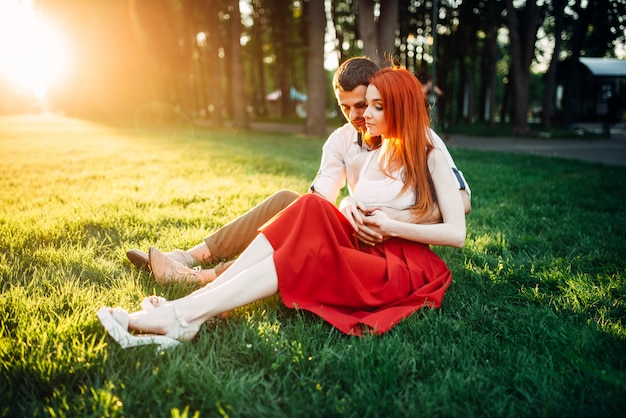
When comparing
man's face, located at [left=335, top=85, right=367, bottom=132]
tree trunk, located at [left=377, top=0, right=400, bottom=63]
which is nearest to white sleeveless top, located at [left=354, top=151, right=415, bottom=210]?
man's face, located at [left=335, top=85, right=367, bottom=132]

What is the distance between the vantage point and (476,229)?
15.9ft

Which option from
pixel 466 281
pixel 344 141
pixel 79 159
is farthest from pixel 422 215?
pixel 79 159

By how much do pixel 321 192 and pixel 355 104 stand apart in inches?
33.0

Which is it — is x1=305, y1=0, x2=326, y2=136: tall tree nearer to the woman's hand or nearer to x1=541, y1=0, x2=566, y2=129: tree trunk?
x1=541, y1=0, x2=566, y2=129: tree trunk

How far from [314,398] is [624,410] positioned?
4.34 feet

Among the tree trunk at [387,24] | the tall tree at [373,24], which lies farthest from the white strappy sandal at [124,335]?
the tree trunk at [387,24]

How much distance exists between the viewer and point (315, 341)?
2344 mm

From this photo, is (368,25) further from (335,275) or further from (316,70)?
(335,275)

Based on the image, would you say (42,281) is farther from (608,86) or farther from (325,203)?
(608,86)

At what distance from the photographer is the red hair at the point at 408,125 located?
108 inches

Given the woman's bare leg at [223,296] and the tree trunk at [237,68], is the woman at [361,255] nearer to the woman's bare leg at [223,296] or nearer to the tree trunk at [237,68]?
the woman's bare leg at [223,296]

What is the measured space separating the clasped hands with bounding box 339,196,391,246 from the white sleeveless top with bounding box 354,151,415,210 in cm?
16

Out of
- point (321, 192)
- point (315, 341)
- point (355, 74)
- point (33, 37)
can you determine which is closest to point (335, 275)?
point (315, 341)

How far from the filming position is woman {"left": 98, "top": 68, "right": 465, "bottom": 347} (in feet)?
7.66
